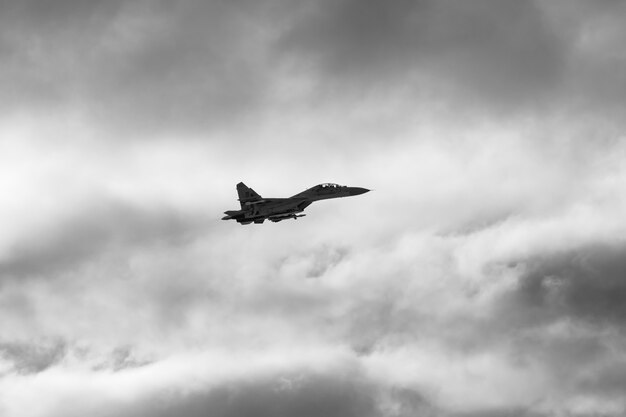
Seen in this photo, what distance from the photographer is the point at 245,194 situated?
156375mm

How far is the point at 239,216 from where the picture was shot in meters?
152

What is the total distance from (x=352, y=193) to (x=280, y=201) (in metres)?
21.3

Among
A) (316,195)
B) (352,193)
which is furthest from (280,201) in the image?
(352,193)

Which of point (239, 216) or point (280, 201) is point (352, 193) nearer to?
point (280, 201)

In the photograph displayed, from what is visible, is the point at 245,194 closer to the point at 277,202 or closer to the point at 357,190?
the point at 277,202

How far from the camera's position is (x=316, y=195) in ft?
527

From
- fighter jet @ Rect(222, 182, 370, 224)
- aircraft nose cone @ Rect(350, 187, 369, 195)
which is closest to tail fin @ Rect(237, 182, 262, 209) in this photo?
fighter jet @ Rect(222, 182, 370, 224)

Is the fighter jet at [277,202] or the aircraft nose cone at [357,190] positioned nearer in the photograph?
the fighter jet at [277,202]

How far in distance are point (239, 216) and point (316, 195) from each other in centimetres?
2400

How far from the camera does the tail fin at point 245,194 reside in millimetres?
153625

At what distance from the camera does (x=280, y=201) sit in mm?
156875

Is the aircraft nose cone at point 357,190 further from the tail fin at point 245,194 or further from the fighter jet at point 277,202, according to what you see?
the tail fin at point 245,194

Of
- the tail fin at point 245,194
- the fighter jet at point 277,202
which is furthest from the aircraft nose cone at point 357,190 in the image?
the tail fin at point 245,194

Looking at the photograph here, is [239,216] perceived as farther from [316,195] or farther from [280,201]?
[316,195]
